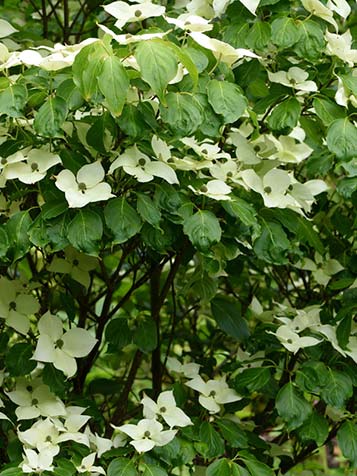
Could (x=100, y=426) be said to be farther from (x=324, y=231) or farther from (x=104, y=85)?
(x=104, y=85)

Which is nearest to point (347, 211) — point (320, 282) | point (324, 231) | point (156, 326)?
point (324, 231)

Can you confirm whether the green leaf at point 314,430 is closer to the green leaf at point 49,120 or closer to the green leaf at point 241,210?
the green leaf at point 241,210

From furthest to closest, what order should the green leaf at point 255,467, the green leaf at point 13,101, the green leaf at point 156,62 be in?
the green leaf at point 255,467 → the green leaf at point 13,101 → the green leaf at point 156,62

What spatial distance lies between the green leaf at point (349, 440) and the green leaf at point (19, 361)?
0.58 metres

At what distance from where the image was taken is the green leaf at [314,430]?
160 centimetres

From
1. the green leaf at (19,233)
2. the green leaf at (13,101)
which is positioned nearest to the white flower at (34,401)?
the green leaf at (19,233)

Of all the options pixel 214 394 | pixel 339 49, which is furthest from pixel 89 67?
pixel 214 394

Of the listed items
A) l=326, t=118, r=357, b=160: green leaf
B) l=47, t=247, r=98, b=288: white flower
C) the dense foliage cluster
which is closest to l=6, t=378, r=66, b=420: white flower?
the dense foliage cluster

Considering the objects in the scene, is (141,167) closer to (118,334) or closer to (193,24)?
(193,24)

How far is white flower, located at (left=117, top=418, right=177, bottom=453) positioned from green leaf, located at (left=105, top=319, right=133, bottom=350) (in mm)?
278

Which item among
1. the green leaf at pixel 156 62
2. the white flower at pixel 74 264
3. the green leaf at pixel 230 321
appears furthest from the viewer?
the green leaf at pixel 230 321

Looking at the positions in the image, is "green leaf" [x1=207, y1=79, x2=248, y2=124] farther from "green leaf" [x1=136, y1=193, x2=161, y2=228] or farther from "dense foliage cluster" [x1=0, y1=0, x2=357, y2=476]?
"green leaf" [x1=136, y1=193, x2=161, y2=228]

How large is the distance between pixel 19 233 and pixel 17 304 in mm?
293

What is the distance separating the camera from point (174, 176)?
4.51 ft
